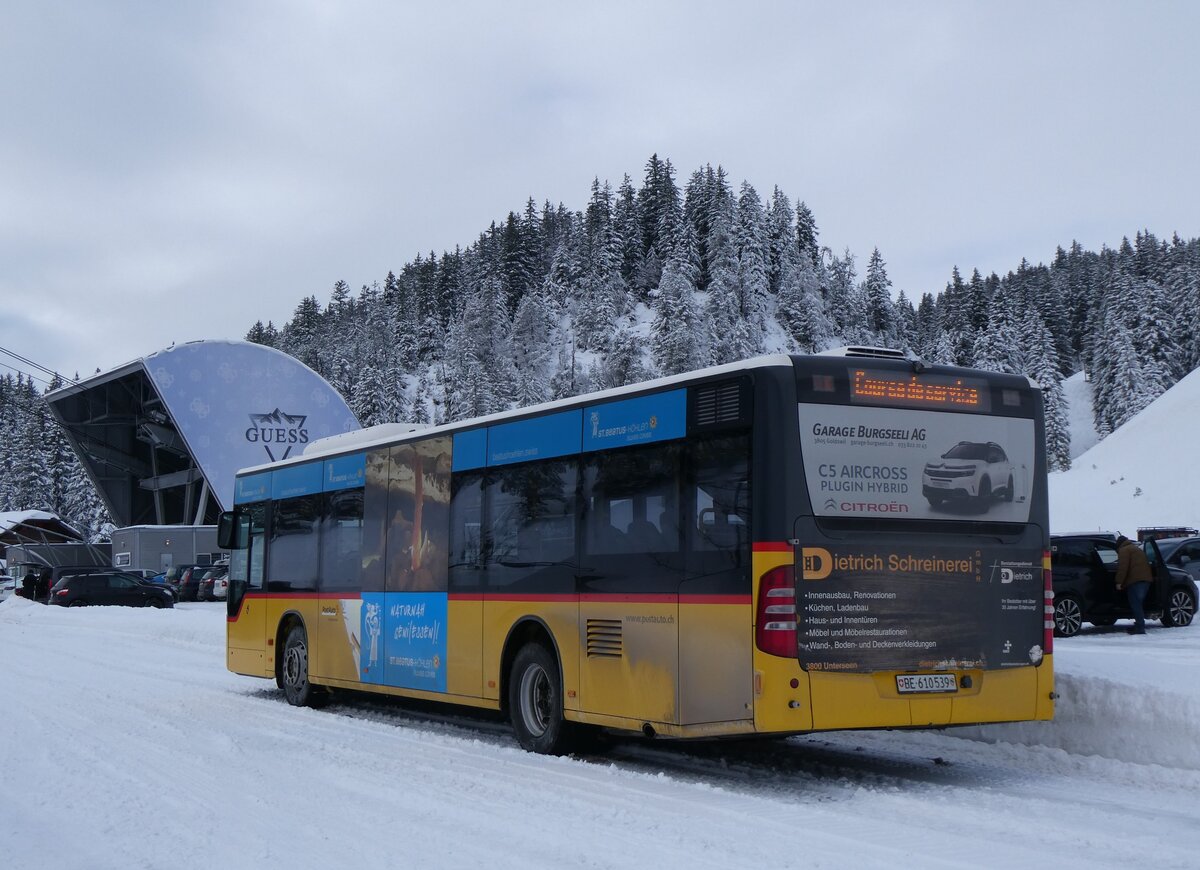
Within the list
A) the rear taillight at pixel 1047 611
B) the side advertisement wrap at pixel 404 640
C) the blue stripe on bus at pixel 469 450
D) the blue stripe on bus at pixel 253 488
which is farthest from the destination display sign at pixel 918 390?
the blue stripe on bus at pixel 253 488

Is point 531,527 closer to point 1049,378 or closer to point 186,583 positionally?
point 186,583

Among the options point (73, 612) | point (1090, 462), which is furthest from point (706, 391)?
point (1090, 462)

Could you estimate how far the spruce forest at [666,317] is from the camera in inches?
4028

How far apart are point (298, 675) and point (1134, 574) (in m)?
13.5

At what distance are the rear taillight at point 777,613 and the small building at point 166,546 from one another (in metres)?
56.1

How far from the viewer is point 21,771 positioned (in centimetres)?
977

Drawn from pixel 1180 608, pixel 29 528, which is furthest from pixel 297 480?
pixel 29 528

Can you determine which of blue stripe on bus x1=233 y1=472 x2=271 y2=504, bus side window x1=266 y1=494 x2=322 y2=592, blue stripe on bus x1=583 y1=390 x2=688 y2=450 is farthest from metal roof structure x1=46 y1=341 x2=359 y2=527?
blue stripe on bus x1=583 y1=390 x2=688 y2=450

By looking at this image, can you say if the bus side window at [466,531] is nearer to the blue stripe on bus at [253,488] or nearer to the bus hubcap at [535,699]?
the bus hubcap at [535,699]

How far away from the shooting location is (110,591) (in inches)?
1695

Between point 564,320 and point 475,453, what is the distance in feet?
483

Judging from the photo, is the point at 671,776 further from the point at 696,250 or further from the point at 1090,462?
the point at 696,250

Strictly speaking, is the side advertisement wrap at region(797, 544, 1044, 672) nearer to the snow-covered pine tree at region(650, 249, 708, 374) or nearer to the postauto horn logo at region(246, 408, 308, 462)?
the postauto horn logo at region(246, 408, 308, 462)

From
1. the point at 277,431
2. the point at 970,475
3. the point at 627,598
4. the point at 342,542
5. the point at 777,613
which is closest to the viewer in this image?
the point at 777,613
